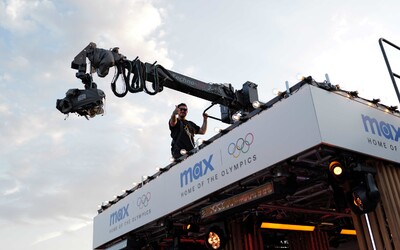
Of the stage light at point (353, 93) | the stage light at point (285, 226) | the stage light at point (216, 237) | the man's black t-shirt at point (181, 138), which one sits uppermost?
the man's black t-shirt at point (181, 138)

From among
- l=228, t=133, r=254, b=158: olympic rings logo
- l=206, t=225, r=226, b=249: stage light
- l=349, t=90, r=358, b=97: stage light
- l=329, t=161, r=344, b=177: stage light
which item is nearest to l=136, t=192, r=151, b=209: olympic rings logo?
l=206, t=225, r=226, b=249: stage light

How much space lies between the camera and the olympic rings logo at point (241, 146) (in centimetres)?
513

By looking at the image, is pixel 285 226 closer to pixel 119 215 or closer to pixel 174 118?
pixel 174 118

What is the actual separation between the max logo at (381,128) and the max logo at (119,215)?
4.47 meters

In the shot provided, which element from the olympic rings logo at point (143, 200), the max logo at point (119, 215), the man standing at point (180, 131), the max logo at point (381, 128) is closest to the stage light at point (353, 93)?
the max logo at point (381, 128)

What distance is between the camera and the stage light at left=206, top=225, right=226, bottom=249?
649 centimetres

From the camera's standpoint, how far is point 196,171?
600 centimetres

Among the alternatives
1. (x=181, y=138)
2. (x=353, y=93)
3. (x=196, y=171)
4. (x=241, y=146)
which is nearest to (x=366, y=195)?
(x=353, y=93)

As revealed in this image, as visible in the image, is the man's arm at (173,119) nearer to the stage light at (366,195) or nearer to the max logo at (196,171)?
the max logo at (196,171)

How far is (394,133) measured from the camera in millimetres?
5215

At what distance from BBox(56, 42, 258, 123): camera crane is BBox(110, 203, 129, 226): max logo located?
7.22 ft

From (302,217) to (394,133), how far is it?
290 cm

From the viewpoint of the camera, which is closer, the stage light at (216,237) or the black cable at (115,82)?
the stage light at (216,237)

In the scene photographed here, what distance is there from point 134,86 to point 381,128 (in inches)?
149
